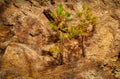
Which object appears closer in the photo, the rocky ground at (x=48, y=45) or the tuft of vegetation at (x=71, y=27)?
the rocky ground at (x=48, y=45)

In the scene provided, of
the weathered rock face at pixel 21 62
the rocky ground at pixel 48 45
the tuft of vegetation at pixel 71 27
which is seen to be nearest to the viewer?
the weathered rock face at pixel 21 62

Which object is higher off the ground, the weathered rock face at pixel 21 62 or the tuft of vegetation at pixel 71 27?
the tuft of vegetation at pixel 71 27

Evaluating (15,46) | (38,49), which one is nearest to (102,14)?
(38,49)

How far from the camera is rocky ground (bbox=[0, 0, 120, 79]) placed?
42.3 feet

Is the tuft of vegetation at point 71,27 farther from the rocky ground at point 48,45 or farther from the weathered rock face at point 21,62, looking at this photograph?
the weathered rock face at point 21,62

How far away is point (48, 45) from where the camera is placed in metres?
15.1

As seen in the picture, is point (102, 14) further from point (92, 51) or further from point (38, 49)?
point (38, 49)

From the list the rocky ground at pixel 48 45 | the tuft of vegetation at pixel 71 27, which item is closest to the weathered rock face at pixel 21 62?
the rocky ground at pixel 48 45

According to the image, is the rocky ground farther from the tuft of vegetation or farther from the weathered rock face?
the tuft of vegetation

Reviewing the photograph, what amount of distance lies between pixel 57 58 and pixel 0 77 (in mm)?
3789

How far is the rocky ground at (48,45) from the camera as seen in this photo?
12898mm

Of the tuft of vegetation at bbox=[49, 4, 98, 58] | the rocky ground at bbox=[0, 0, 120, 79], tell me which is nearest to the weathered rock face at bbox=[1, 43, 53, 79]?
the rocky ground at bbox=[0, 0, 120, 79]

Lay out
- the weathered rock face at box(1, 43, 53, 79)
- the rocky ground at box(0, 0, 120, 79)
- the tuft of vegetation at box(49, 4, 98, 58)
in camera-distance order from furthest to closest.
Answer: the tuft of vegetation at box(49, 4, 98, 58), the rocky ground at box(0, 0, 120, 79), the weathered rock face at box(1, 43, 53, 79)

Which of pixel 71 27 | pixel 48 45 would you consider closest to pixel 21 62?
pixel 48 45
